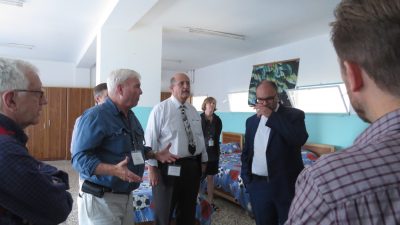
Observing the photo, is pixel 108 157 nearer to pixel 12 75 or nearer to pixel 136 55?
pixel 12 75

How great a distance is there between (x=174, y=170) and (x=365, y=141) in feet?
6.28

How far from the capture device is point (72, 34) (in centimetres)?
542

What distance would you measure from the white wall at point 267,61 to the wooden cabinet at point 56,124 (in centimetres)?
335

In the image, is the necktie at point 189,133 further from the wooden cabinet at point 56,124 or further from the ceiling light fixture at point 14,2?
the wooden cabinet at point 56,124

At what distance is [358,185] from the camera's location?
1.56 feet

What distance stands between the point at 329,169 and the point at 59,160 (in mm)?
8424

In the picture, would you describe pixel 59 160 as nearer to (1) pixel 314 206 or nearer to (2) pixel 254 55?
(2) pixel 254 55

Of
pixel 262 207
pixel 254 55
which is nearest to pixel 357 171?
pixel 262 207

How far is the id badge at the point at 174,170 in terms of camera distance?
7.66 ft

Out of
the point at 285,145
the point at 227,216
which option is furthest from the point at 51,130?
the point at 285,145

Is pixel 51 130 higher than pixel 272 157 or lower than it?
lower

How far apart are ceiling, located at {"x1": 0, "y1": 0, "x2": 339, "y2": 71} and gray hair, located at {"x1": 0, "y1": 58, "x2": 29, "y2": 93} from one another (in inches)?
97.4

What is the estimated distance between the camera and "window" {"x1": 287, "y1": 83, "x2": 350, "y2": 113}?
4.28 m

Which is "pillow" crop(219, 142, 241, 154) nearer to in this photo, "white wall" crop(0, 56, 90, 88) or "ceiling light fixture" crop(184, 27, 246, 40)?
"ceiling light fixture" crop(184, 27, 246, 40)
